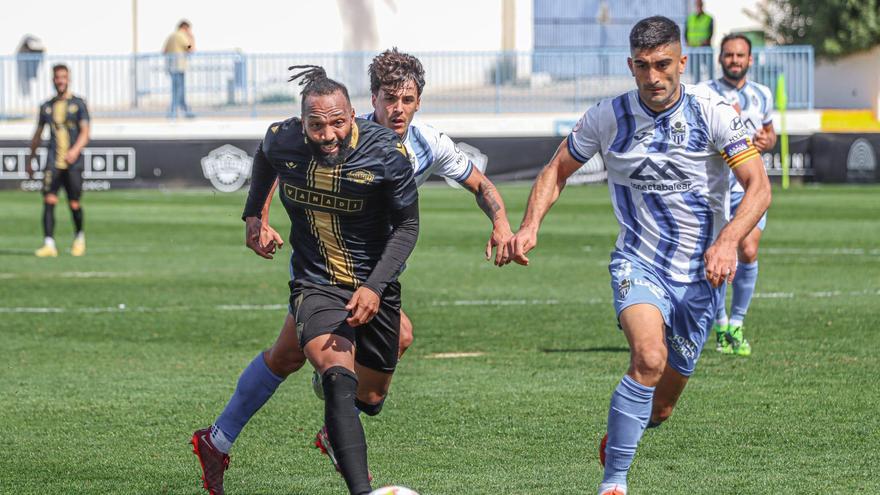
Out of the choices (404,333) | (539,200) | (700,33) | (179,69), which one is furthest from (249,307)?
(179,69)

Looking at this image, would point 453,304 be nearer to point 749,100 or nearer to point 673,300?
point 749,100

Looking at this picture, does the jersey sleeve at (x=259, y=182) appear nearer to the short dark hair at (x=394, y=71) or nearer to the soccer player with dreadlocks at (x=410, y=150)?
the soccer player with dreadlocks at (x=410, y=150)

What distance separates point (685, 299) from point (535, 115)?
91.3ft

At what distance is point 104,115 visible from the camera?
35.6 metres

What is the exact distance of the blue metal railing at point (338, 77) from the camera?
35.6 m

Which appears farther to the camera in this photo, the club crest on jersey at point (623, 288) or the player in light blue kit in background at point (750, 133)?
the player in light blue kit in background at point (750, 133)

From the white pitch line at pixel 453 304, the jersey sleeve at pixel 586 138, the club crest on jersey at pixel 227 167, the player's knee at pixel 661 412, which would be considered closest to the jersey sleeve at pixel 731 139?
the jersey sleeve at pixel 586 138

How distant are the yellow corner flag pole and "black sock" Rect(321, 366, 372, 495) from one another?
25.0 meters

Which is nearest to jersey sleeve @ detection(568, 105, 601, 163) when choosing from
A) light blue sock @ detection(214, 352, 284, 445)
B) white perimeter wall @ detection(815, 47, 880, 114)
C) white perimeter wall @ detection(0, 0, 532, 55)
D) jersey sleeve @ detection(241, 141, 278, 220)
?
jersey sleeve @ detection(241, 141, 278, 220)

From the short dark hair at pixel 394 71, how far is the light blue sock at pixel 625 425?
1.96 meters

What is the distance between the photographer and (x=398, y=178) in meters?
6.38

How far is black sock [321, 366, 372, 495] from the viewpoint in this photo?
586 cm

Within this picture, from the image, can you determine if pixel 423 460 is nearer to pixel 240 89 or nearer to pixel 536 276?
pixel 536 276

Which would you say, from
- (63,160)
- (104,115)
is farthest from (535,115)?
(63,160)
